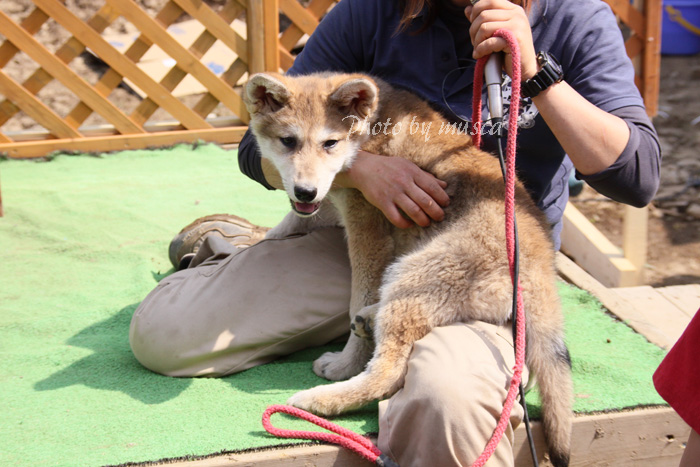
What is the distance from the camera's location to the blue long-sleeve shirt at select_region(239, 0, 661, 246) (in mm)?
2438

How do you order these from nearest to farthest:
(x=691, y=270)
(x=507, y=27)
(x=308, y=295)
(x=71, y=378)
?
(x=507, y=27), (x=71, y=378), (x=308, y=295), (x=691, y=270)

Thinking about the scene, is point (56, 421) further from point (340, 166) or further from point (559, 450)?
point (559, 450)

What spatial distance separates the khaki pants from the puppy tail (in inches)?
3.9

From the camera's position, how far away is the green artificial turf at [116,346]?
2.29m

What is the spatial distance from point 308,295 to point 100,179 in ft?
10.4

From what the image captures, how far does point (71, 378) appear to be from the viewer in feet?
8.90

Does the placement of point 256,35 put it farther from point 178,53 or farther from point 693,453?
point 693,453

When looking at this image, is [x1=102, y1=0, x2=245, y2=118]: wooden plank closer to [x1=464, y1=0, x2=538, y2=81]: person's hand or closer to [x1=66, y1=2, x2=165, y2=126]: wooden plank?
[x1=66, y1=2, x2=165, y2=126]: wooden plank

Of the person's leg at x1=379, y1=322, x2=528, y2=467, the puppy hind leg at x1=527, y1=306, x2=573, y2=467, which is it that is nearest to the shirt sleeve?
the puppy hind leg at x1=527, y1=306, x2=573, y2=467

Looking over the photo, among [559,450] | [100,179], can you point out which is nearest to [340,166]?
[559,450]

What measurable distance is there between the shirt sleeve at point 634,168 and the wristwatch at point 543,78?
36 centimetres

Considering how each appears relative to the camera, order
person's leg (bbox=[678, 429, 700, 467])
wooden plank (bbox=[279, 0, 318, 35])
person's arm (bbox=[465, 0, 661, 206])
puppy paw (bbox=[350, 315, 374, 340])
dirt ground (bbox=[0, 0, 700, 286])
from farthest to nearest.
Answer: wooden plank (bbox=[279, 0, 318, 35])
dirt ground (bbox=[0, 0, 700, 286])
puppy paw (bbox=[350, 315, 374, 340])
person's arm (bbox=[465, 0, 661, 206])
person's leg (bbox=[678, 429, 700, 467])

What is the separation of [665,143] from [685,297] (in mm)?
3657

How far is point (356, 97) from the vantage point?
2.82m
